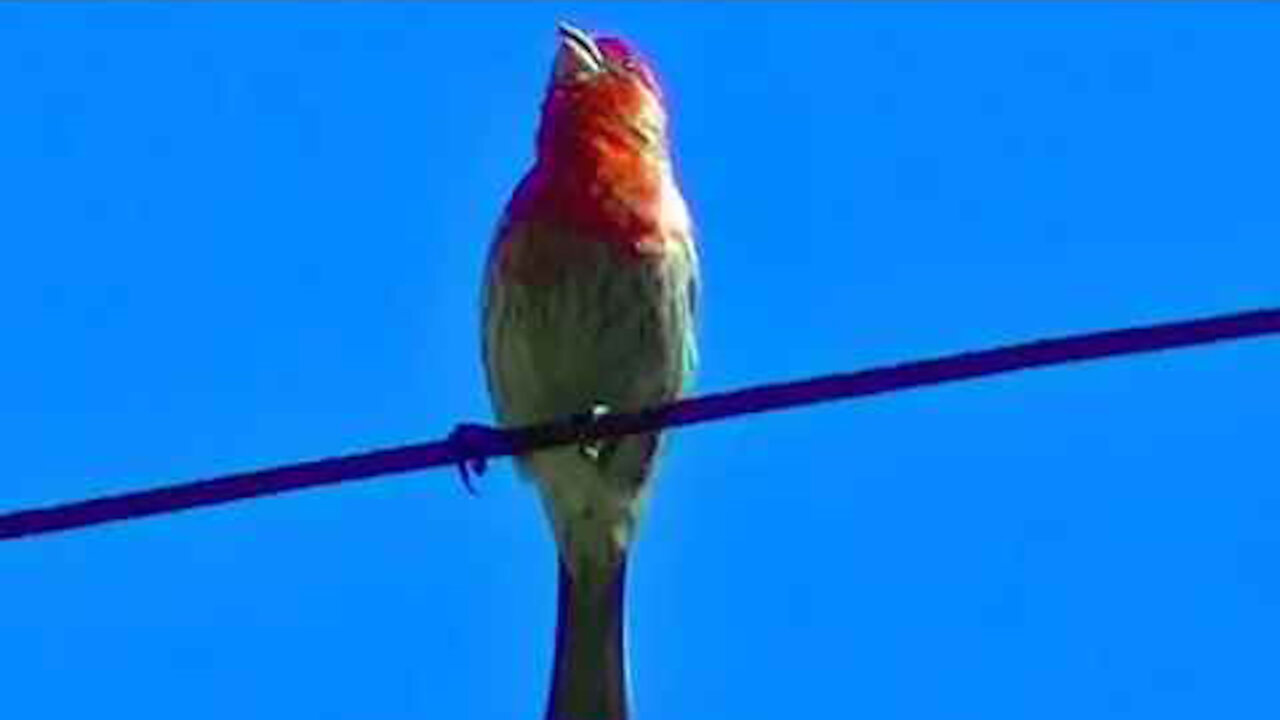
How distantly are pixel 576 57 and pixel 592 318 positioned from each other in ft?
3.47

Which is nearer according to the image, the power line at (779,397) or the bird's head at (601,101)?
the power line at (779,397)

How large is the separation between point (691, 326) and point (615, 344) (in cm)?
36

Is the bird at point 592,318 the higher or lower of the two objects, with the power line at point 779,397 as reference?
higher

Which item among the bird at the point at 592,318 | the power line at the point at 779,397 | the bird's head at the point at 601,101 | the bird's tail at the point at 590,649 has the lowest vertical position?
the power line at the point at 779,397

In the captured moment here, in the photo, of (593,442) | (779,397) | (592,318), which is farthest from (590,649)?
(779,397)

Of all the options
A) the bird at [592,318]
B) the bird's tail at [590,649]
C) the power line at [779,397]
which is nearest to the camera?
the power line at [779,397]

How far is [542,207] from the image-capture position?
31.5 ft

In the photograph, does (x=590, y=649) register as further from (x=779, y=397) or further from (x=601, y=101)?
(x=779, y=397)

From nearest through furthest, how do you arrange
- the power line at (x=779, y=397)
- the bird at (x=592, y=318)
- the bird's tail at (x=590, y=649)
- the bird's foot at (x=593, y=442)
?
the power line at (x=779, y=397)
the bird's foot at (x=593, y=442)
the bird at (x=592, y=318)
the bird's tail at (x=590, y=649)

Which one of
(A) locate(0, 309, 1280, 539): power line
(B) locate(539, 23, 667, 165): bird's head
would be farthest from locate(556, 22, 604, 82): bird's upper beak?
(A) locate(0, 309, 1280, 539): power line

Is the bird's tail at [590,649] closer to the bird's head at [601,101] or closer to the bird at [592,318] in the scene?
the bird at [592,318]

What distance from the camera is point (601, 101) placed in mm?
10016

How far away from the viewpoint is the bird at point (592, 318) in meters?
9.43

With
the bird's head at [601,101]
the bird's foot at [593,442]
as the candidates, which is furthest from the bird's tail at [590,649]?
the bird's head at [601,101]
